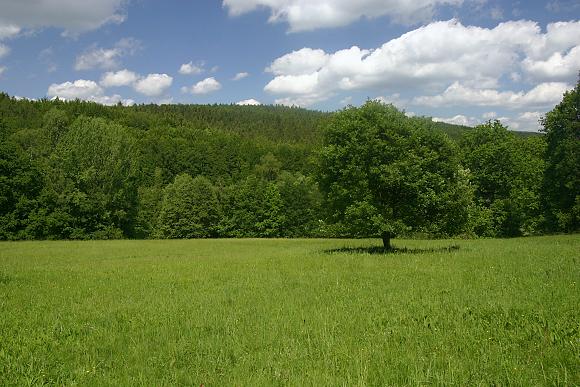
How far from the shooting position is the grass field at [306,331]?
6594 millimetres

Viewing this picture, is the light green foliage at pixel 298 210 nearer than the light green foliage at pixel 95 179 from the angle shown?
No

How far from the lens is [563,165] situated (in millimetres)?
47281

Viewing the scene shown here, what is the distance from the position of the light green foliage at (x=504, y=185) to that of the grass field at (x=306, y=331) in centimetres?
4560

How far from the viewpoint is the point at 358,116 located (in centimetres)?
2869

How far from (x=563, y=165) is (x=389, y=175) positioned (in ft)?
104

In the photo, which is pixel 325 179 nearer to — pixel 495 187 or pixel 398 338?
pixel 398 338

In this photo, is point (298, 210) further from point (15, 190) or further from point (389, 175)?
point (389, 175)

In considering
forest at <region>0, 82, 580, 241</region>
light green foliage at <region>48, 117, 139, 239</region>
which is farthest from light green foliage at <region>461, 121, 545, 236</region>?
light green foliage at <region>48, 117, 139, 239</region>

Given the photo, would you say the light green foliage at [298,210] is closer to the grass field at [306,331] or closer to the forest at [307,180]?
the forest at [307,180]

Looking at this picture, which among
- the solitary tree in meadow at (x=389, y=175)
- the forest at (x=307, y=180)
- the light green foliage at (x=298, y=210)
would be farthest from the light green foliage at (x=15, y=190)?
the solitary tree in meadow at (x=389, y=175)

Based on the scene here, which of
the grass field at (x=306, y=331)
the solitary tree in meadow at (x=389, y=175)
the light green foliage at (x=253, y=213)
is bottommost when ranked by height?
the light green foliage at (x=253, y=213)

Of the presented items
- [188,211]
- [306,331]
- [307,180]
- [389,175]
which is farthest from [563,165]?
[188,211]

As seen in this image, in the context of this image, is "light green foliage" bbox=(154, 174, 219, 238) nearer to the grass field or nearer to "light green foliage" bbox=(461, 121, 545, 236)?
"light green foliage" bbox=(461, 121, 545, 236)

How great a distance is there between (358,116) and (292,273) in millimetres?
14184
